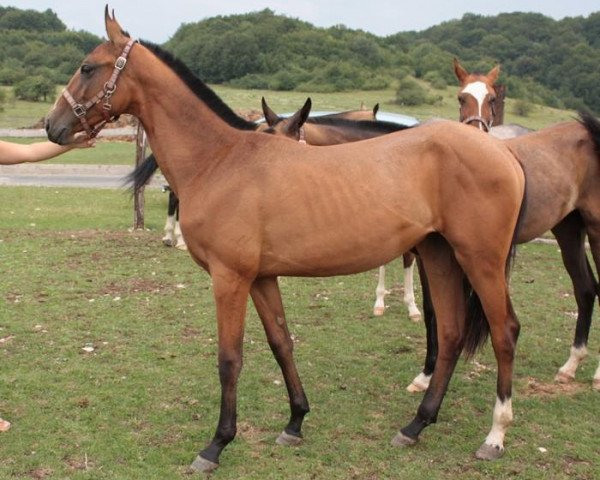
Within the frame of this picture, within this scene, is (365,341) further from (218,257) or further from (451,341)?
(218,257)

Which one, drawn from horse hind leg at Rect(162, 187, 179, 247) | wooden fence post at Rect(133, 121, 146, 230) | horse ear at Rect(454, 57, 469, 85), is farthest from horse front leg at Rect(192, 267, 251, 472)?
wooden fence post at Rect(133, 121, 146, 230)

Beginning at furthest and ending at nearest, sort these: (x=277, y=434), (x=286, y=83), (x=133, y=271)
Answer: (x=286, y=83) → (x=133, y=271) → (x=277, y=434)

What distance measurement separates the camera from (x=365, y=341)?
607cm

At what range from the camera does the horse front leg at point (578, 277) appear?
5.27m

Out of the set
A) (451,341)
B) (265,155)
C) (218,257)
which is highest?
→ (265,155)

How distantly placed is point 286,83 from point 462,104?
39583 mm

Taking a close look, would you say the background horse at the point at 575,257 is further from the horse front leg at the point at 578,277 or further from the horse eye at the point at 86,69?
the horse eye at the point at 86,69

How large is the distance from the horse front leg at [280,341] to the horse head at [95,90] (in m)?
1.37

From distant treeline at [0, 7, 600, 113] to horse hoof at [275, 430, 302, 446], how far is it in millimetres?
34215

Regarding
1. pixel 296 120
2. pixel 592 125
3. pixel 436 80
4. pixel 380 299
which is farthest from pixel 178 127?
pixel 436 80

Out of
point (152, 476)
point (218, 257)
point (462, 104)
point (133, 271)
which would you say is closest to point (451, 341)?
point (218, 257)

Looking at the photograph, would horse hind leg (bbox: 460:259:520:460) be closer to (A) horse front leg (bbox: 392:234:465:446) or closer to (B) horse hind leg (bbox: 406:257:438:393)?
(A) horse front leg (bbox: 392:234:465:446)

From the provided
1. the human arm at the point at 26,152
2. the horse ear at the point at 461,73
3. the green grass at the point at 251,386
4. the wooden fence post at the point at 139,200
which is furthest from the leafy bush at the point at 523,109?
the human arm at the point at 26,152

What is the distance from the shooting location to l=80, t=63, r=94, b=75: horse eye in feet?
12.0
